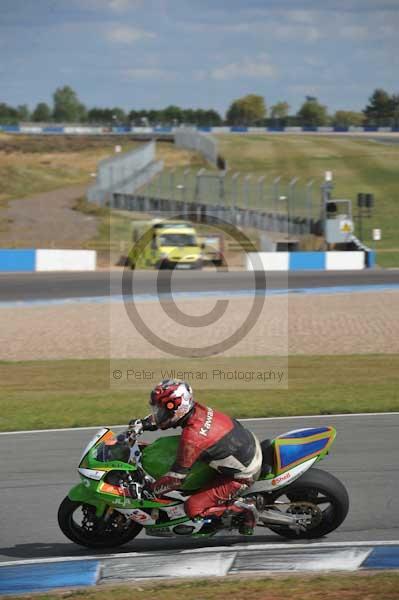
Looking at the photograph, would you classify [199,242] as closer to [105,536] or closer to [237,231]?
[237,231]

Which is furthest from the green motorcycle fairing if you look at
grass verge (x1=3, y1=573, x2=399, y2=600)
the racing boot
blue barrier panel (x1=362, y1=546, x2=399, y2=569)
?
blue barrier panel (x1=362, y1=546, x2=399, y2=569)

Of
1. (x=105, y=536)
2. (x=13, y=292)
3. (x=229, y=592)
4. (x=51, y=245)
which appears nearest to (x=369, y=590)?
(x=229, y=592)

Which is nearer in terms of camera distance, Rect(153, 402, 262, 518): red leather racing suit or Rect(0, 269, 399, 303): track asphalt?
Rect(153, 402, 262, 518): red leather racing suit

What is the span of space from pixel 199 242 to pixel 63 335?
16.1 m

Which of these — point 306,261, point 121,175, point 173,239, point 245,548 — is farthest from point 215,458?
point 121,175

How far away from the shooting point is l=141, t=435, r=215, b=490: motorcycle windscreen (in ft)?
24.5

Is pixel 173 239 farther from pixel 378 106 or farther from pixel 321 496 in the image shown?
pixel 378 106

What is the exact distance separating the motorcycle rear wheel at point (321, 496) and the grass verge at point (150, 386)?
568 centimetres

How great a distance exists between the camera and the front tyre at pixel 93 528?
300 inches

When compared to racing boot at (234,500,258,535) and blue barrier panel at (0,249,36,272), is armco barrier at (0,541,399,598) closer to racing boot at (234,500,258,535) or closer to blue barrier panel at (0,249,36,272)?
racing boot at (234,500,258,535)

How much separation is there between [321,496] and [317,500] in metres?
0.05

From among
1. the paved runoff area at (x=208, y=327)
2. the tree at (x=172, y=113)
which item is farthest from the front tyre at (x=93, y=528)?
the tree at (x=172, y=113)

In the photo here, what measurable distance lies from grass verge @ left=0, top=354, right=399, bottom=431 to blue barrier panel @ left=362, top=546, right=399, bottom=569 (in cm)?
596

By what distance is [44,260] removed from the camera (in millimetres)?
36375
